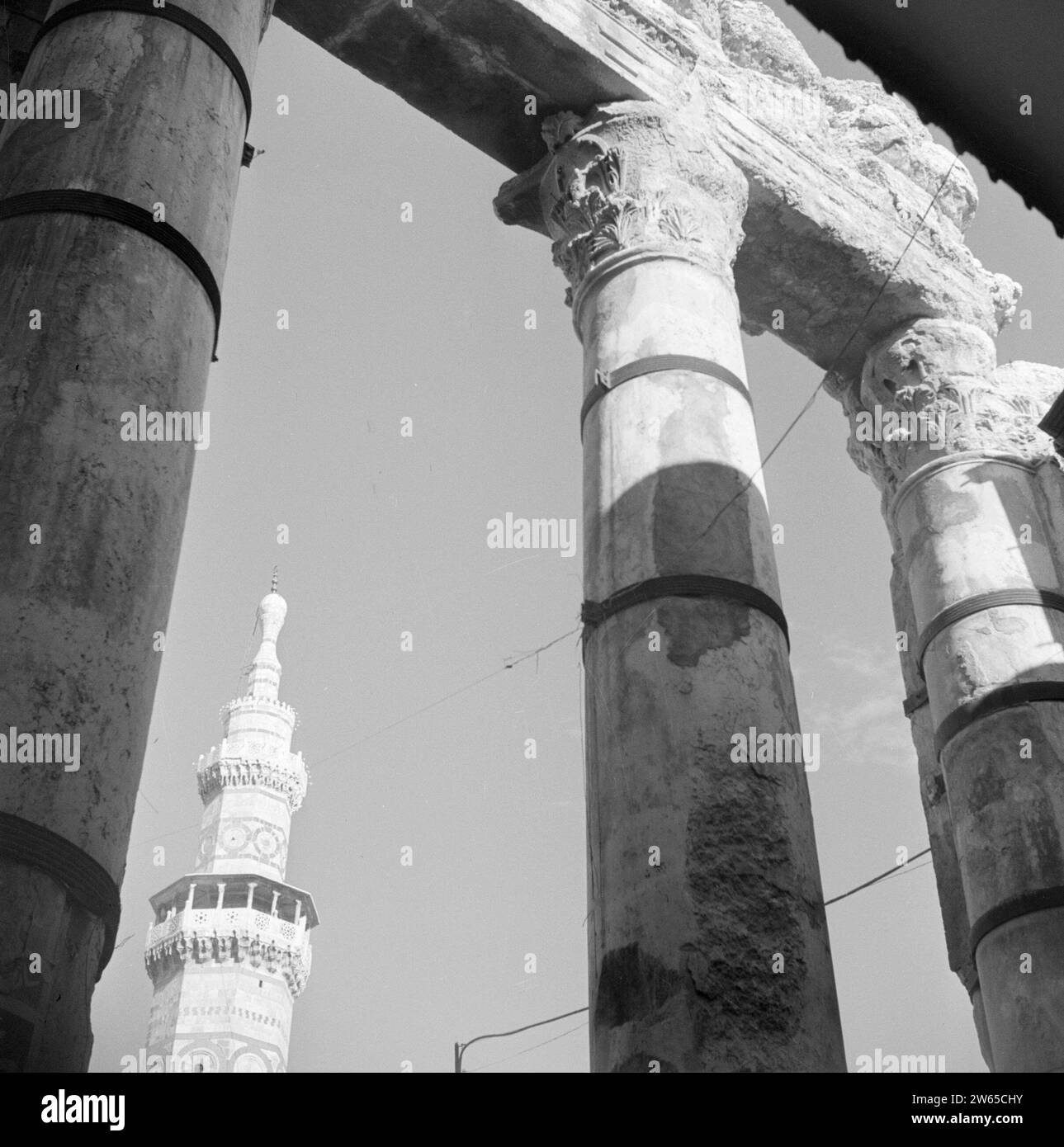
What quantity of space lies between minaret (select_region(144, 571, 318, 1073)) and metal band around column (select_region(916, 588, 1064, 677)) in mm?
37000

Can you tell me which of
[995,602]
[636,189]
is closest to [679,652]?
[995,602]

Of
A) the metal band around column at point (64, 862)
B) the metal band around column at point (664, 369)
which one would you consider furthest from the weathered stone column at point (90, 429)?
the metal band around column at point (664, 369)

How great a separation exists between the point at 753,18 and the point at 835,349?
2.48 metres

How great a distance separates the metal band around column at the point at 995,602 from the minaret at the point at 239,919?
121ft

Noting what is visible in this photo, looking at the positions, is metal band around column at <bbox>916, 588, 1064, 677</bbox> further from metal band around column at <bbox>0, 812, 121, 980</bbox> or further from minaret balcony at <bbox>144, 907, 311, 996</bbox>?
minaret balcony at <bbox>144, 907, 311, 996</bbox>

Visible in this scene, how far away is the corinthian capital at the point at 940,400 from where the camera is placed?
29.2 ft

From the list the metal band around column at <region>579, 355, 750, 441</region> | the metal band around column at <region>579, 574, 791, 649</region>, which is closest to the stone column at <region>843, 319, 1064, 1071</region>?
the metal band around column at <region>579, 574, 791, 649</region>

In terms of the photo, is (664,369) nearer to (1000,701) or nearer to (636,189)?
(636,189)

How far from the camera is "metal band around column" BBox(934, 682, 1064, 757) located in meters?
7.68

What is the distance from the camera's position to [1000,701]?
25.5ft

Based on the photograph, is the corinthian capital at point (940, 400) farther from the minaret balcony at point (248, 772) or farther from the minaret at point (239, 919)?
the minaret balcony at point (248, 772)

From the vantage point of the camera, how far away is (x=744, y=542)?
6320 mm
